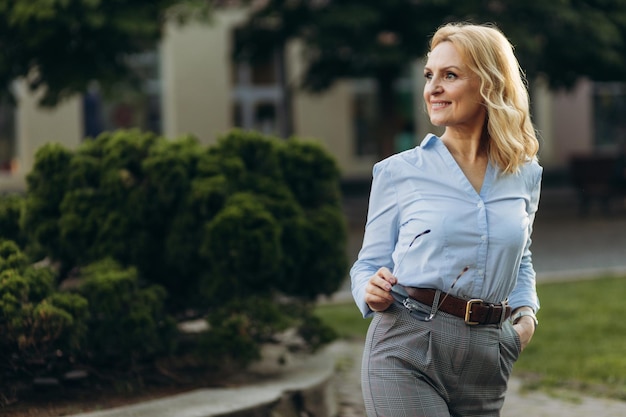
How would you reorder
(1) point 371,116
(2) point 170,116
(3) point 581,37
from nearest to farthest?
(3) point 581,37, (2) point 170,116, (1) point 371,116

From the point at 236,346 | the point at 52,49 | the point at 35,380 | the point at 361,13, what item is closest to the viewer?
the point at 35,380

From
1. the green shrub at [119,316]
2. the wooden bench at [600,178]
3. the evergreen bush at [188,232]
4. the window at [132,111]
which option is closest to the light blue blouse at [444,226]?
the green shrub at [119,316]

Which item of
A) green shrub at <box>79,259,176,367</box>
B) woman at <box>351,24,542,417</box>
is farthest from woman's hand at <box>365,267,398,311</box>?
green shrub at <box>79,259,176,367</box>

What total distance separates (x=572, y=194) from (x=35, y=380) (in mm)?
25976

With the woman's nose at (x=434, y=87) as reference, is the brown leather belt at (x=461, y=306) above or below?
below

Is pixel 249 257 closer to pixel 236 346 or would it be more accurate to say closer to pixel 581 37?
pixel 236 346

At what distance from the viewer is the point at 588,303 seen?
1091 centimetres

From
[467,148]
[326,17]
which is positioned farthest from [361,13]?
[467,148]

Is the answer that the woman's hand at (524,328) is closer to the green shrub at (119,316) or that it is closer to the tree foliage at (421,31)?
the green shrub at (119,316)

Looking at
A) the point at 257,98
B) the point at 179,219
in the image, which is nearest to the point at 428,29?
the point at 257,98

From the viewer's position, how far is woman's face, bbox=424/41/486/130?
3.31m

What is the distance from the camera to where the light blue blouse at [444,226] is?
3193 mm

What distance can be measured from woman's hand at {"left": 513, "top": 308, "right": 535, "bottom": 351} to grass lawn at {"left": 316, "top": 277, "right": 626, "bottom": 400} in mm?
3870

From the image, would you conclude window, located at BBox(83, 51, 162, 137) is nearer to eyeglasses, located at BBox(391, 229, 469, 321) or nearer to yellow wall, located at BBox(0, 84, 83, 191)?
yellow wall, located at BBox(0, 84, 83, 191)
